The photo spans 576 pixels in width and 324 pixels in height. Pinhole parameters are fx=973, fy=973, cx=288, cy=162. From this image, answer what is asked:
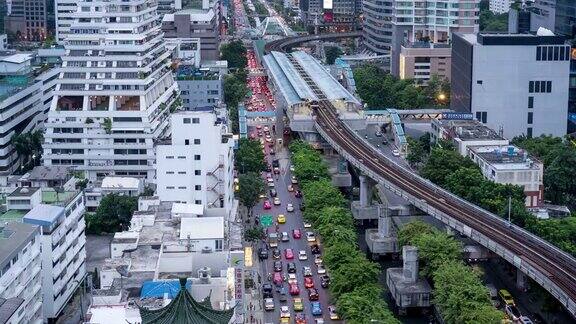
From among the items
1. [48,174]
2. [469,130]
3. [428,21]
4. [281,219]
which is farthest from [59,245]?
[428,21]

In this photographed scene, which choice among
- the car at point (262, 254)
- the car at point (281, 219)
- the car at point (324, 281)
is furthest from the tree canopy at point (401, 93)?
the car at point (324, 281)

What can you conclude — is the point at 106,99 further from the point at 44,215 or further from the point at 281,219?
the point at 44,215

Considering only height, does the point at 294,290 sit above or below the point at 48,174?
below

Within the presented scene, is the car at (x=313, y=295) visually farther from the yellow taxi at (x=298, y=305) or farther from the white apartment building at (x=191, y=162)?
the white apartment building at (x=191, y=162)

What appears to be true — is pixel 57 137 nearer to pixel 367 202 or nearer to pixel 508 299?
pixel 367 202

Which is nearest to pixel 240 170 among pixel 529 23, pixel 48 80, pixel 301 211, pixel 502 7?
pixel 301 211
